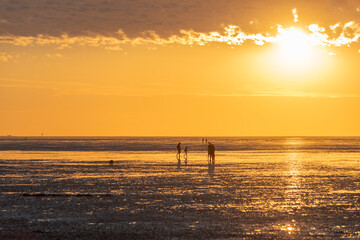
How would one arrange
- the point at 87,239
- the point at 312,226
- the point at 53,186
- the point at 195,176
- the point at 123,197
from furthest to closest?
the point at 195,176, the point at 53,186, the point at 123,197, the point at 312,226, the point at 87,239

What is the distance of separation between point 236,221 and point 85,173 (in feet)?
78.2

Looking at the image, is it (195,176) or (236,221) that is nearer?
(236,221)

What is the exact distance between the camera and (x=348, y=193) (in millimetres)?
27281

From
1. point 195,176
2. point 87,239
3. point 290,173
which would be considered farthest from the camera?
point 290,173

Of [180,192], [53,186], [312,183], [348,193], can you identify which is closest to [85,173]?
[53,186]

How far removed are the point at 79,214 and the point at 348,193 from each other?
1523cm

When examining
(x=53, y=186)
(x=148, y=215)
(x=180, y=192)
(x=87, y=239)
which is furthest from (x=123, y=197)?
(x=87, y=239)

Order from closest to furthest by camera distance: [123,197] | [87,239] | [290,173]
Result: [87,239] → [123,197] → [290,173]

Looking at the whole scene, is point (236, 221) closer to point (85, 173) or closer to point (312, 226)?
point (312, 226)

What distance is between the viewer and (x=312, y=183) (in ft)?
106

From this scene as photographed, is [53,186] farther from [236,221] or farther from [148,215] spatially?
[236,221]

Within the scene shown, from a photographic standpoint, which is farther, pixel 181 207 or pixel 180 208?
pixel 181 207

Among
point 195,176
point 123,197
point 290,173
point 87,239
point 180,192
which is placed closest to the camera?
point 87,239

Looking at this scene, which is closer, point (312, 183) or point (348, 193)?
point (348, 193)
